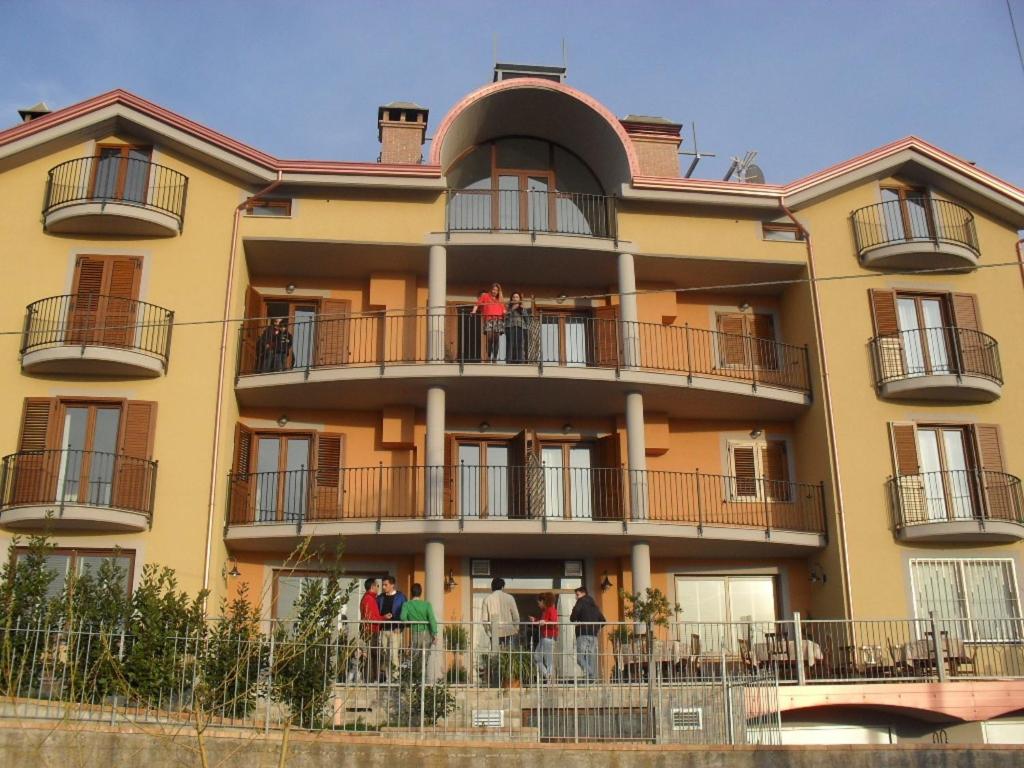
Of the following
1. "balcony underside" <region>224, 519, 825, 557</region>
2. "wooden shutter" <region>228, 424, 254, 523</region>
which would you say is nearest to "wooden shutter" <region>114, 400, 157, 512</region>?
"wooden shutter" <region>228, 424, 254, 523</region>

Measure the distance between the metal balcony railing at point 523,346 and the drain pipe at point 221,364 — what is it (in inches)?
22.5

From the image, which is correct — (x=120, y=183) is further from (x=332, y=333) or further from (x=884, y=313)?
(x=884, y=313)

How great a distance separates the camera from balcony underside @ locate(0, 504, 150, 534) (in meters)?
21.0

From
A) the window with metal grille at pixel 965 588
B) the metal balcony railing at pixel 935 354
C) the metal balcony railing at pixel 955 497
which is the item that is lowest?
the window with metal grille at pixel 965 588

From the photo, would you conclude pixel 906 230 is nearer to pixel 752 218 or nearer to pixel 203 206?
pixel 752 218

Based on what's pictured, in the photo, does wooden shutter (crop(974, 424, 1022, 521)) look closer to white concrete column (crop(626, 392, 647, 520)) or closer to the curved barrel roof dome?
white concrete column (crop(626, 392, 647, 520))

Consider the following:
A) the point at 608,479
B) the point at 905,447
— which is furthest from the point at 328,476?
the point at 905,447

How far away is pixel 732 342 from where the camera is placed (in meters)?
25.6

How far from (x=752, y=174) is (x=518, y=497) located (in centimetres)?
1060

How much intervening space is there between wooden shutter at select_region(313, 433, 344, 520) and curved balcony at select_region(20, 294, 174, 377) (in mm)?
3545

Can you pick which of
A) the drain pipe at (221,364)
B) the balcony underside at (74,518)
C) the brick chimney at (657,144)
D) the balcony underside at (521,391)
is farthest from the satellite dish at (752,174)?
the balcony underside at (74,518)

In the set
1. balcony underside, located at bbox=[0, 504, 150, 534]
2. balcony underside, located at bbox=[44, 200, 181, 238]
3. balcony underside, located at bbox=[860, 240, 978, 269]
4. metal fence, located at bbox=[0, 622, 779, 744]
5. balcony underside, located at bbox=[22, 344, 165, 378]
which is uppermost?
balcony underside, located at bbox=[44, 200, 181, 238]

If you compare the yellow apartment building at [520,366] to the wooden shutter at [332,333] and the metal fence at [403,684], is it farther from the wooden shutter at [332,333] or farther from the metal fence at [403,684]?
the metal fence at [403,684]

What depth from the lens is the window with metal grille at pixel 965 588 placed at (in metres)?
23.0
